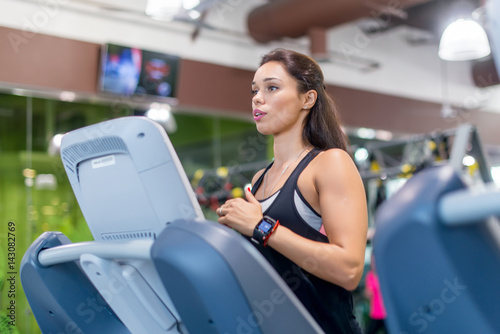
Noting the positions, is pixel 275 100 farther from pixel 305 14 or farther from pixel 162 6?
pixel 305 14

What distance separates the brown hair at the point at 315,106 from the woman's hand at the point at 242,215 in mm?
312

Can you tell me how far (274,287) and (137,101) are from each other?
5089 mm

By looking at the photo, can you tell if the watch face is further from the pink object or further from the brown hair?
the pink object

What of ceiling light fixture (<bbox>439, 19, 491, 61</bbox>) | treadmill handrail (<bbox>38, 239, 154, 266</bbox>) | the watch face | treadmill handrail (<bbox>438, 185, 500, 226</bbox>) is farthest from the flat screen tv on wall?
treadmill handrail (<bbox>438, 185, 500, 226</bbox>)

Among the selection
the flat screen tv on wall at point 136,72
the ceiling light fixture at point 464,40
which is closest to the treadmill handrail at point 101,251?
the flat screen tv on wall at point 136,72

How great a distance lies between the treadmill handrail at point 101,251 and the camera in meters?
1.02

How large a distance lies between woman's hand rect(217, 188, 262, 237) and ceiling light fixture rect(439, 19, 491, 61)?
4440 mm

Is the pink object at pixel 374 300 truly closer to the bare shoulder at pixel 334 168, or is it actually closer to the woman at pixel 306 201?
the woman at pixel 306 201

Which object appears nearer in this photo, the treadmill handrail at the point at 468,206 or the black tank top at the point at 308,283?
the treadmill handrail at the point at 468,206

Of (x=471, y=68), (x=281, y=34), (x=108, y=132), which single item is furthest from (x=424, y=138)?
(x=471, y=68)

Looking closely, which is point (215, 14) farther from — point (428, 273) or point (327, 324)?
point (428, 273)

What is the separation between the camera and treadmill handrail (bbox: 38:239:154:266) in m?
1.02

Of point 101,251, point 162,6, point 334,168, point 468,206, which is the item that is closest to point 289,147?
point 334,168

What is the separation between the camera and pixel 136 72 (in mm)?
5652
